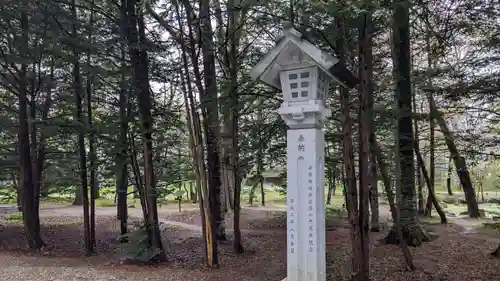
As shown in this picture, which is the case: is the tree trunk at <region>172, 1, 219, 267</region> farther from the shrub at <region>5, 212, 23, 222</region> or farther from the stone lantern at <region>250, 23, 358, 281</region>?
the shrub at <region>5, 212, 23, 222</region>

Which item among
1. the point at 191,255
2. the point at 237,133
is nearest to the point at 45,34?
the point at 237,133

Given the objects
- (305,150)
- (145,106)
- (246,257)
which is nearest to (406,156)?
(246,257)

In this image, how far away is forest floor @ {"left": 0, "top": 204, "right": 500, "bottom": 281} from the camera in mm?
6910

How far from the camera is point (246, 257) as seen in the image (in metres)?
8.87

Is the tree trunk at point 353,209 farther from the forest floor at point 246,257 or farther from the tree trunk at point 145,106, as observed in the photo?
the tree trunk at point 145,106

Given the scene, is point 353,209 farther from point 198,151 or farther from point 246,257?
point 246,257

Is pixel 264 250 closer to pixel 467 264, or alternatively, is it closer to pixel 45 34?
pixel 467 264

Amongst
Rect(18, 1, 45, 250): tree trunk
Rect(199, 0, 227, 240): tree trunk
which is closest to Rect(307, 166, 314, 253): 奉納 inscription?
Rect(199, 0, 227, 240): tree trunk

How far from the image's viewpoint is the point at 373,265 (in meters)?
7.40

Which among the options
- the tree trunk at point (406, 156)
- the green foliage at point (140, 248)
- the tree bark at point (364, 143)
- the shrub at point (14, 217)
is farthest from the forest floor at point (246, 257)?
the shrub at point (14, 217)

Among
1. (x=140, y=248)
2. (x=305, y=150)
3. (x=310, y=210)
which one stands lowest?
(x=140, y=248)

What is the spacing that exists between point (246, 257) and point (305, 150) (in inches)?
215

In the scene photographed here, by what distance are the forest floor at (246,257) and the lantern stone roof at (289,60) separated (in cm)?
374

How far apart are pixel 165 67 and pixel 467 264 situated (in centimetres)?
722
